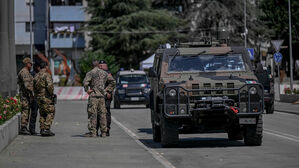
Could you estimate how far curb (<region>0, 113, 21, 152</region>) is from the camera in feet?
50.3

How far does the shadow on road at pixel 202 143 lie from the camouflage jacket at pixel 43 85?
109 inches

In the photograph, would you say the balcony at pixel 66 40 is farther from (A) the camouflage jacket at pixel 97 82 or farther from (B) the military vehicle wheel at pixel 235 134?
(B) the military vehicle wheel at pixel 235 134

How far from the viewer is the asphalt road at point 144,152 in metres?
13.0

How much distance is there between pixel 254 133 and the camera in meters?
16.0

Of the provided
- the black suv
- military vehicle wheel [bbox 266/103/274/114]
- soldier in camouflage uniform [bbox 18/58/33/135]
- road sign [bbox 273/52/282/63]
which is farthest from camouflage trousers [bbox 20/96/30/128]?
road sign [bbox 273/52/282/63]

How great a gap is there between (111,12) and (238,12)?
46.5ft

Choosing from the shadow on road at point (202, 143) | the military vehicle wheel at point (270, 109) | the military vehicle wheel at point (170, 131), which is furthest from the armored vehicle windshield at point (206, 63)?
the military vehicle wheel at point (270, 109)

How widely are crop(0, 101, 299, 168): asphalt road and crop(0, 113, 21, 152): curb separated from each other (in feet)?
0.47

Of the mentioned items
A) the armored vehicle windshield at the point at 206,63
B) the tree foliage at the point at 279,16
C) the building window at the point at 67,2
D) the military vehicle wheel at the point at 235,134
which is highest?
the building window at the point at 67,2

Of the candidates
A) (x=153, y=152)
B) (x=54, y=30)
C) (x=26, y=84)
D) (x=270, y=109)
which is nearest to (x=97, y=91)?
(x=26, y=84)

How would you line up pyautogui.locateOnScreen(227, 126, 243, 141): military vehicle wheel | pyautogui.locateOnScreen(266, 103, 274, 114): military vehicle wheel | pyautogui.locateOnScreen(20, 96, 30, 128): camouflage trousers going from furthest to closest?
1. pyautogui.locateOnScreen(266, 103, 274, 114): military vehicle wheel
2. pyautogui.locateOnScreen(20, 96, 30, 128): camouflage trousers
3. pyautogui.locateOnScreen(227, 126, 243, 141): military vehicle wheel

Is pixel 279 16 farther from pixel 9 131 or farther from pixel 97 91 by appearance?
pixel 9 131

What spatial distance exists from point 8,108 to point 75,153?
3772mm

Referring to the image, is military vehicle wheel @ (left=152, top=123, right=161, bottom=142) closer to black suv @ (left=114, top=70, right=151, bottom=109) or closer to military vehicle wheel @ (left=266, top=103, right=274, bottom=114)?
military vehicle wheel @ (left=266, top=103, right=274, bottom=114)
